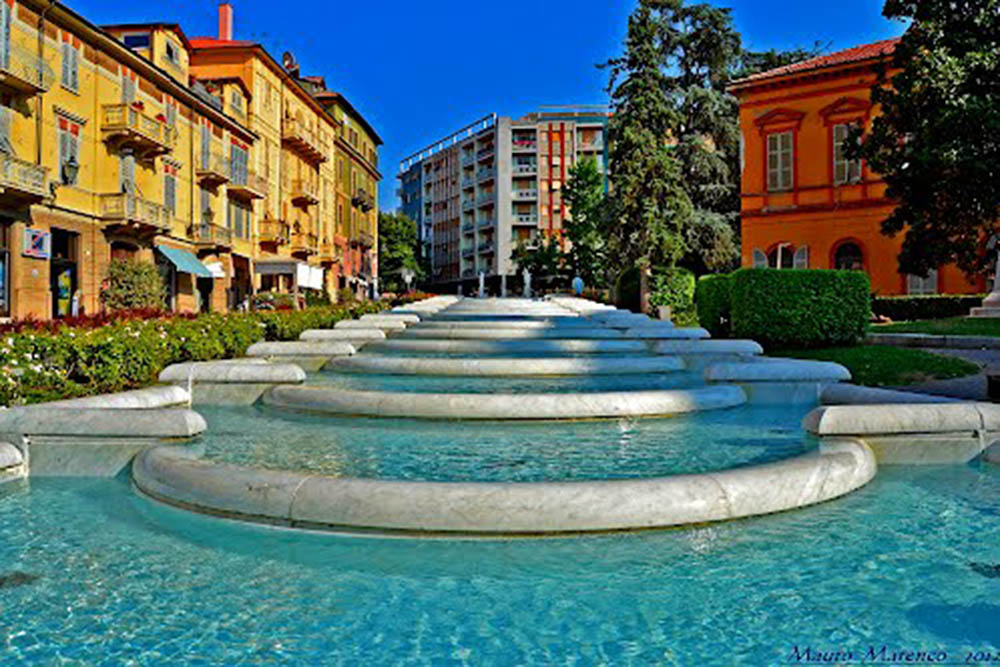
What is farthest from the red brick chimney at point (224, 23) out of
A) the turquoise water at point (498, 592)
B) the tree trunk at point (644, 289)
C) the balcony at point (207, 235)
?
the turquoise water at point (498, 592)

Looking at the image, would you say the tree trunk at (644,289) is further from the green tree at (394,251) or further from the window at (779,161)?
the green tree at (394,251)

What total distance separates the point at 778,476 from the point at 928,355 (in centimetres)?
1046

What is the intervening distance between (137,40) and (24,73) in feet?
38.0

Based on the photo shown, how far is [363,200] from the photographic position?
6781 cm

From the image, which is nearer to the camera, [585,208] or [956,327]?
[956,327]

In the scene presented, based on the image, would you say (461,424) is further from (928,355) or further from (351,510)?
(928,355)

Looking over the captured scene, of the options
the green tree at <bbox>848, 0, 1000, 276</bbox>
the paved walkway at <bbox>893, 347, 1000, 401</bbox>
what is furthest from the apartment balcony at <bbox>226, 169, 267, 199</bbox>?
the paved walkway at <bbox>893, 347, 1000, 401</bbox>

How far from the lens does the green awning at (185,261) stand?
3180 cm

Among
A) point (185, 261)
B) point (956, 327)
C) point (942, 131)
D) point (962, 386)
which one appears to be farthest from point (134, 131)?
point (962, 386)

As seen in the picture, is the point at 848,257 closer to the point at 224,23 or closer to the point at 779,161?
the point at 779,161

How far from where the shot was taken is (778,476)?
4.60 m

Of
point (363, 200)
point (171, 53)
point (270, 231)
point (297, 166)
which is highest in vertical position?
point (171, 53)

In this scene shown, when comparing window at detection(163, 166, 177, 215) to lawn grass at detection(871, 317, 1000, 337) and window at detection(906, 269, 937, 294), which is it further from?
window at detection(906, 269, 937, 294)

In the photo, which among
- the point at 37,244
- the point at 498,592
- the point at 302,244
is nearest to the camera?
the point at 498,592
